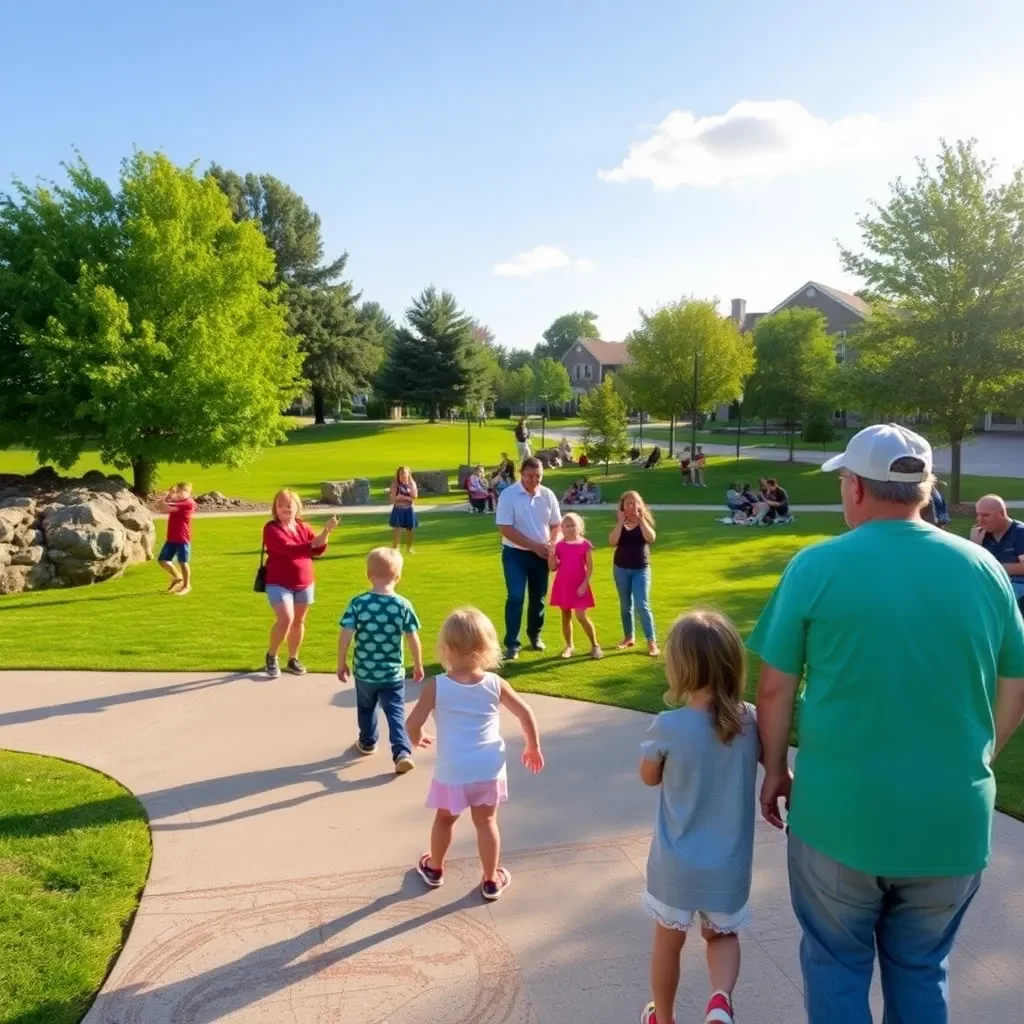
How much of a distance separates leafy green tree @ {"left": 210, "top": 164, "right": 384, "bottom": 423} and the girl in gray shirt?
5050cm

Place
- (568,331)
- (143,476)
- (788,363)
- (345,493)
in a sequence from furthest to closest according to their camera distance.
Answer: (568,331)
(788,363)
(345,493)
(143,476)

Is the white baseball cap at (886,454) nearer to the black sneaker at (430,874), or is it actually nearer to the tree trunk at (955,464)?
the black sneaker at (430,874)

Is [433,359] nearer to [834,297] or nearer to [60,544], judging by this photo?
[834,297]

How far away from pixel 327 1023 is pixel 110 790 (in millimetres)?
2763

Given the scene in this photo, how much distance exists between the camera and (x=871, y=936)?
8.16 ft

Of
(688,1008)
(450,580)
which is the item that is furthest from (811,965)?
(450,580)

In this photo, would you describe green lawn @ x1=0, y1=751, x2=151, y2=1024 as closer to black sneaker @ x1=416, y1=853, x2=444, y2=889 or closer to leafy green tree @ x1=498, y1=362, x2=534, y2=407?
black sneaker @ x1=416, y1=853, x2=444, y2=889

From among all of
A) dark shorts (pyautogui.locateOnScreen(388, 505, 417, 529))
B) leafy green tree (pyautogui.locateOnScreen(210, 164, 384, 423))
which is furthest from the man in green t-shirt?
leafy green tree (pyautogui.locateOnScreen(210, 164, 384, 423))

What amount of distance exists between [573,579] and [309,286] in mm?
50667

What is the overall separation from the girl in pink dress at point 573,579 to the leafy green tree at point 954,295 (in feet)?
60.9

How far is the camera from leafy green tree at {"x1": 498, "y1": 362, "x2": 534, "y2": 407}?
251 ft

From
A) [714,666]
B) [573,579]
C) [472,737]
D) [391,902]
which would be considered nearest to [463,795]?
[472,737]

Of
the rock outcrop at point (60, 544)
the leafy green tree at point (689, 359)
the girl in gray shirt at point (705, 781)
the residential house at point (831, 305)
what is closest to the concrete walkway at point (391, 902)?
the girl in gray shirt at point (705, 781)

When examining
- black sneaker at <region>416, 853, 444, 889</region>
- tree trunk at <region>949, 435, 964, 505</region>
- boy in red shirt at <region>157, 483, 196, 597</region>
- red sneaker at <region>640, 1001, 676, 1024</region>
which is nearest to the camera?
red sneaker at <region>640, 1001, 676, 1024</region>
